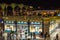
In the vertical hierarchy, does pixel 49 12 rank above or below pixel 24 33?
above

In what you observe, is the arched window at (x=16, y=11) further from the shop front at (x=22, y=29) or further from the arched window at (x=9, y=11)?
the shop front at (x=22, y=29)

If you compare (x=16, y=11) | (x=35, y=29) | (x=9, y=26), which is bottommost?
(x=35, y=29)

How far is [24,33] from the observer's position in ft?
16.9

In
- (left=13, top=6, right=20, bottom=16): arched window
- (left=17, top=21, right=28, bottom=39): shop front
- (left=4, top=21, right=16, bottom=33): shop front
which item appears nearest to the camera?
(left=17, top=21, right=28, bottom=39): shop front

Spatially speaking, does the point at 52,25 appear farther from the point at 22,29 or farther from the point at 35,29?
the point at 22,29

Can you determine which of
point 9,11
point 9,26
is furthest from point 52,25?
point 9,11

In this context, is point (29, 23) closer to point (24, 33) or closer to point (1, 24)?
point (24, 33)

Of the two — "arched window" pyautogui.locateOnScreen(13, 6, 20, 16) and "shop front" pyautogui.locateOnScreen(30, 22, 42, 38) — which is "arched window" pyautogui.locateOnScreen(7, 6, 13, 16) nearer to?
"arched window" pyautogui.locateOnScreen(13, 6, 20, 16)

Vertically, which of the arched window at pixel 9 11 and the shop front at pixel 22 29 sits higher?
the arched window at pixel 9 11

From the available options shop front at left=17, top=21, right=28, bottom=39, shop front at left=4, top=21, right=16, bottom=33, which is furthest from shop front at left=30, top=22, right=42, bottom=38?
shop front at left=4, top=21, right=16, bottom=33

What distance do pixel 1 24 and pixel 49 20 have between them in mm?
1658

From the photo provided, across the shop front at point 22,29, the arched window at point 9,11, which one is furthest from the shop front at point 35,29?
the arched window at point 9,11

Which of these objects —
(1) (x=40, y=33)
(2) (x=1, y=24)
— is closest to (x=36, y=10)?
(1) (x=40, y=33)

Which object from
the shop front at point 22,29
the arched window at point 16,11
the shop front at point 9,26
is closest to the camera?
the shop front at point 22,29
